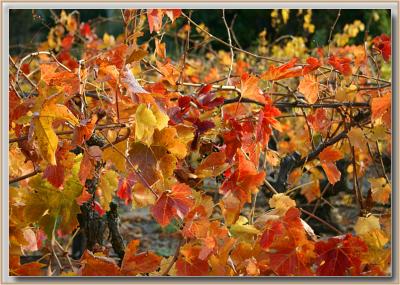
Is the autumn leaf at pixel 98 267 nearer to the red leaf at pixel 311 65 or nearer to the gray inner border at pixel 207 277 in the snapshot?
the gray inner border at pixel 207 277

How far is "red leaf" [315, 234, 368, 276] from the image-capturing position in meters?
1.35

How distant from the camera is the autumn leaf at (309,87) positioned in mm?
1779

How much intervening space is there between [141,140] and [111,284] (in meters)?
0.29

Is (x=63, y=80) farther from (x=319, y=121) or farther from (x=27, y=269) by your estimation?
(x=319, y=121)

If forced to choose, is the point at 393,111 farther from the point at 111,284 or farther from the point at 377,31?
the point at 377,31

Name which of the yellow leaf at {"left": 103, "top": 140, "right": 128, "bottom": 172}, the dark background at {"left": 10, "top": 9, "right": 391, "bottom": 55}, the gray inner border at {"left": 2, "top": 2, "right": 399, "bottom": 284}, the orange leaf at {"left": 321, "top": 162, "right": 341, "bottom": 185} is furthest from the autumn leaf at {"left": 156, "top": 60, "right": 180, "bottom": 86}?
the dark background at {"left": 10, "top": 9, "right": 391, "bottom": 55}

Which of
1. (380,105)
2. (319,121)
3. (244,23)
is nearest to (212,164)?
(380,105)

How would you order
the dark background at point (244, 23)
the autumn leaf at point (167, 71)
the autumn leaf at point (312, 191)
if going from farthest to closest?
the dark background at point (244, 23) → the autumn leaf at point (312, 191) → the autumn leaf at point (167, 71)

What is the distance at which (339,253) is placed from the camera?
1361 millimetres

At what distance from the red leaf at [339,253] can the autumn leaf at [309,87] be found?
531mm

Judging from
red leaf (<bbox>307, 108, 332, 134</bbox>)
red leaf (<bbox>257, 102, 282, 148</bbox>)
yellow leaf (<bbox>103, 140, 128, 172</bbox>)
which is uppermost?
red leaf (<bbox>257, 102, 282, 148</bbox>)

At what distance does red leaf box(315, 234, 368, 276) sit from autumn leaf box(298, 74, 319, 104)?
53 cm

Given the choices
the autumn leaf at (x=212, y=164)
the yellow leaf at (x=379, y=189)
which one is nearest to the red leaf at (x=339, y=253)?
the autumn leaf at (x=212, y=164)

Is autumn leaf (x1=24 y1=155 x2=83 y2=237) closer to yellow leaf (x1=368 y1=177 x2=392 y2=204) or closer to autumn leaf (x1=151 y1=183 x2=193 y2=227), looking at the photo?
autumn leaf (x1=151 y1=183 x2=193 y2=227)
